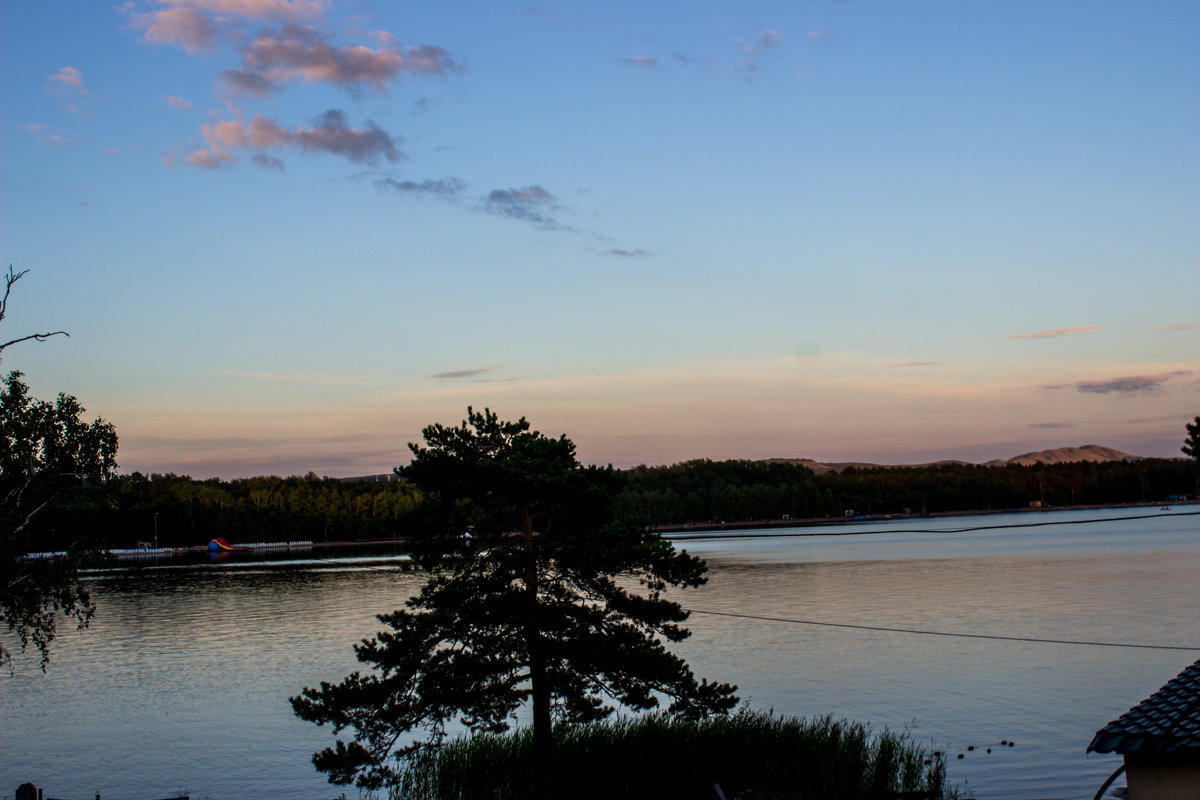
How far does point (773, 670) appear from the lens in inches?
1497

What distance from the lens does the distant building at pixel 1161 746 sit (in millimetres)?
8883

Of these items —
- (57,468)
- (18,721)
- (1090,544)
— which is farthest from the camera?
(1090,544)

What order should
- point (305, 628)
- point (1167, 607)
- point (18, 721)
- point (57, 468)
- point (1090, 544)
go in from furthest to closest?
point (1090, 544), point (305, 628), point (1167, 607), point (18, 721), point (57, 468)

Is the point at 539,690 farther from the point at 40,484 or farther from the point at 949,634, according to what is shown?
the point at 949,634

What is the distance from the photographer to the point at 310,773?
86.3ft

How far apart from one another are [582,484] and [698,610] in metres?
42.4

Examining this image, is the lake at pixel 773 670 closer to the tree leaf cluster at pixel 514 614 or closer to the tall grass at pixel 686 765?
the tree leaf cluster at pixel 514 614

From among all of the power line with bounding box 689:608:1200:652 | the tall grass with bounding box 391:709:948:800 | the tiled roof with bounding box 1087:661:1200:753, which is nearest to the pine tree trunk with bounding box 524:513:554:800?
the tall grass with bounding box 391:709:948:800

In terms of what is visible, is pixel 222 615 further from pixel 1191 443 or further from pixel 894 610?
pixel 1191 443

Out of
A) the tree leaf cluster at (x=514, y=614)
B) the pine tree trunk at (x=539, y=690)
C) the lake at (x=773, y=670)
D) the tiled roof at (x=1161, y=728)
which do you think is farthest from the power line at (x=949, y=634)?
the tiled roof at (x=1161, y=728)

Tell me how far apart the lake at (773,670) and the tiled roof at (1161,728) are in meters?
12.3

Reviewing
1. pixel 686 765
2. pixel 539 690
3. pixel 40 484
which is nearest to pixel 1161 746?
A: pixel 539 690

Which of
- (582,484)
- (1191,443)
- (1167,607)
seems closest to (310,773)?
(582,484)

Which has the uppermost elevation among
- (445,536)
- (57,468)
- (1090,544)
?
(57,468)
